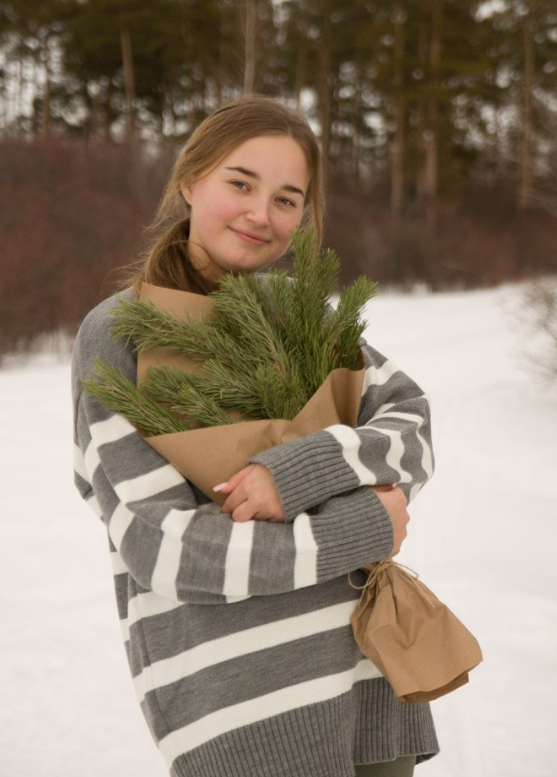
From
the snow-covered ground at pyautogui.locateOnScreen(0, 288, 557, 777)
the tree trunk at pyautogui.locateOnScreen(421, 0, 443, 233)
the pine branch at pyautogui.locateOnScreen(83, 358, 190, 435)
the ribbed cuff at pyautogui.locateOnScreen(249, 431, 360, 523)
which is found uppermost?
the tree trunk at pyautogui.locateOnScreen(421, 0, 443, 233)

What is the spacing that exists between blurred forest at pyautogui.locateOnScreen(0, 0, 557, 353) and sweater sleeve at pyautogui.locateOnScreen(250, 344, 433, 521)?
1311 centimetres

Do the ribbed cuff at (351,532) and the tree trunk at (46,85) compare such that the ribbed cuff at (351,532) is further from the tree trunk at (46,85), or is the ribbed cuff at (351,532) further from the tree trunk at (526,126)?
the tree trunk at (526,126)

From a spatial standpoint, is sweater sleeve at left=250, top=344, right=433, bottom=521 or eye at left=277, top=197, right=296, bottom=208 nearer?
sweater sleeve at left=250, top=344, right=433, bottom=521

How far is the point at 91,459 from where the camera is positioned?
4.48ft

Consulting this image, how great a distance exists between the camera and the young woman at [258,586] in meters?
1.24

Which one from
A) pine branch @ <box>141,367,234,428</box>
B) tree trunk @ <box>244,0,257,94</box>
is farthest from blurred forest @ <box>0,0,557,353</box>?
pine branch @ <box>141,367,234,428</box>

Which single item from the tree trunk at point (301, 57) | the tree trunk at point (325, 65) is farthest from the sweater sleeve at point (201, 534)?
the tree trunk at point (301, 57)

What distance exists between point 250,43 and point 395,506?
19.3 meters

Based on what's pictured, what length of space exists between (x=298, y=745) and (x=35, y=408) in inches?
225

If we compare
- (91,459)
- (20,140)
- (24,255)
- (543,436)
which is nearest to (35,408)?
(24,255)

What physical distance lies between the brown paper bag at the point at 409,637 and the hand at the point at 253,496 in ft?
0.78

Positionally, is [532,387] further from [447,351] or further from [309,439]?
[309,439]

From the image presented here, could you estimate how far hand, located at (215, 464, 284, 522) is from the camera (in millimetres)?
1254

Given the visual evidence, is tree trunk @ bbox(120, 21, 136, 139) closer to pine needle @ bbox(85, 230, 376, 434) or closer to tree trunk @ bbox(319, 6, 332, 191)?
tree trunk @ bbox(319, 6, 332, 191)
